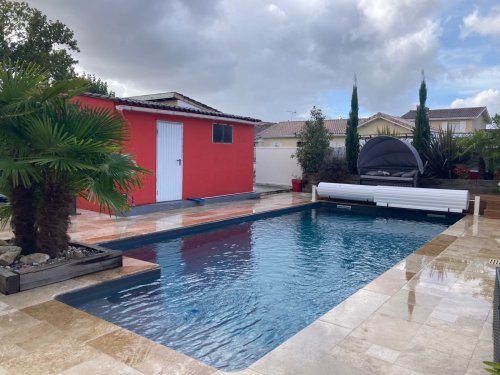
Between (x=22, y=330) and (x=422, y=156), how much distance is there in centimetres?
1454

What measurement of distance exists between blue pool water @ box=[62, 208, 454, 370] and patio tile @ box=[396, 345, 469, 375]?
4.11 ft

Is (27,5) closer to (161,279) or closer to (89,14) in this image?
(89,14)

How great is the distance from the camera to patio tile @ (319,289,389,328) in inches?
156

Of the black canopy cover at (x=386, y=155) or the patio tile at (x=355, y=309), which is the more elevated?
the black canopy cover at (x=386, y=155)

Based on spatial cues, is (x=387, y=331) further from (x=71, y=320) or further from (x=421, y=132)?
(x=421, y=132)

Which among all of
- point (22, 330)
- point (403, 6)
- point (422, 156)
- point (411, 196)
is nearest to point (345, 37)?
point (403, 6)

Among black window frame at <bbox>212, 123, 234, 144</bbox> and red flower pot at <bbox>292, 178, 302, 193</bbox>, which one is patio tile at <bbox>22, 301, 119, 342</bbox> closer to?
black window frame at <bbox>212, 123, 234, 144</bbox>

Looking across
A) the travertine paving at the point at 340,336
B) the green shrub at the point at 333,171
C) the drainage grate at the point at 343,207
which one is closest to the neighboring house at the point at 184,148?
the green shrub at the point at 333,171

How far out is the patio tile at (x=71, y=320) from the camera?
3.61 metres

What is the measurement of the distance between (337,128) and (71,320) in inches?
1433

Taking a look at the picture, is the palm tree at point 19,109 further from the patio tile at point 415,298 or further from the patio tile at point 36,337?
the patio tile at point 415,298

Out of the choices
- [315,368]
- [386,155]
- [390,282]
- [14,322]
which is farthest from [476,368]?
[386,155]

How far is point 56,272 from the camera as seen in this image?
4.94 metres

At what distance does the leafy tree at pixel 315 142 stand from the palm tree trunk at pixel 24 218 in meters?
12.0
